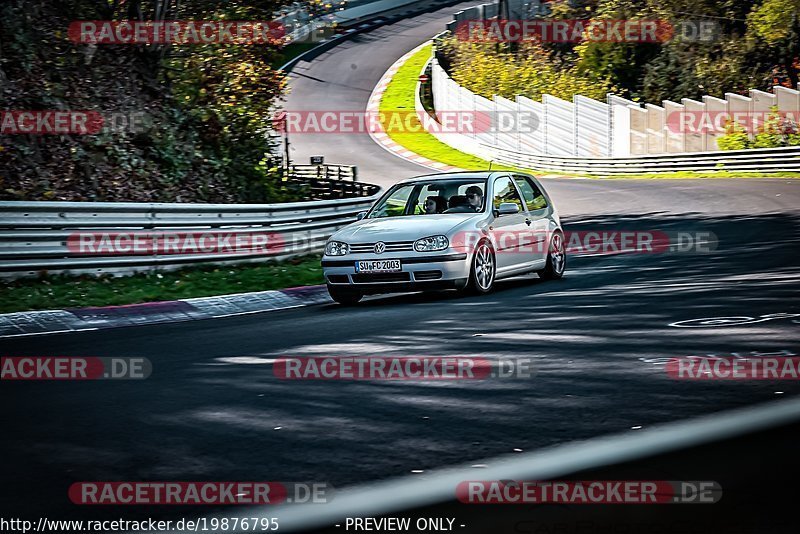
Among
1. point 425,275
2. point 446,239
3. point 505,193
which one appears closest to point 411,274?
point 425,275

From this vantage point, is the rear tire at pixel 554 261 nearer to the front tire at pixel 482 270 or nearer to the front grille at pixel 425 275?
the front tire at pixel 482 270

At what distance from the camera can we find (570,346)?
8.91 meters

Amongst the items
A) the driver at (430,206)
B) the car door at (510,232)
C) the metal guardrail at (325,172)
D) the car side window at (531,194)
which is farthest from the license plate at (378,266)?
the metal guardrail at (325,172)

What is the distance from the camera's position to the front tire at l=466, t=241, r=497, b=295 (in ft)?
43.4

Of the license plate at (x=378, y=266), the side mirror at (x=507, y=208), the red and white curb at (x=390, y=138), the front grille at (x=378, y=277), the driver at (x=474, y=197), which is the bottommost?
the front grille at (x=378, y=277)

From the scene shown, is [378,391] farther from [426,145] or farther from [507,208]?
[426,145]

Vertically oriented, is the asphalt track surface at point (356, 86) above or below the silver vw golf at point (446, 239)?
above

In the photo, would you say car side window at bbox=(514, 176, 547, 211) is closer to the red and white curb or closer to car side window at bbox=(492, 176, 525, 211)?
car side window at bbox=(492, 176, 525, 211)

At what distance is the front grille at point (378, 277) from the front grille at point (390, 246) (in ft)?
0.94

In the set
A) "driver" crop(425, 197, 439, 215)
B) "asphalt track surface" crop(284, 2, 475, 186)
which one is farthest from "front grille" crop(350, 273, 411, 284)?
"asphalt track surface" crop(284, 2, 475, 186)

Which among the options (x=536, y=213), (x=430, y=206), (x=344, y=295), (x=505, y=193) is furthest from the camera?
(x=536, y=213)

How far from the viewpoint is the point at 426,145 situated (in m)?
53.5

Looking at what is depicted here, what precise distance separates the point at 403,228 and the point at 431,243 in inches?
20.9

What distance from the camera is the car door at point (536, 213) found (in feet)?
48.9
